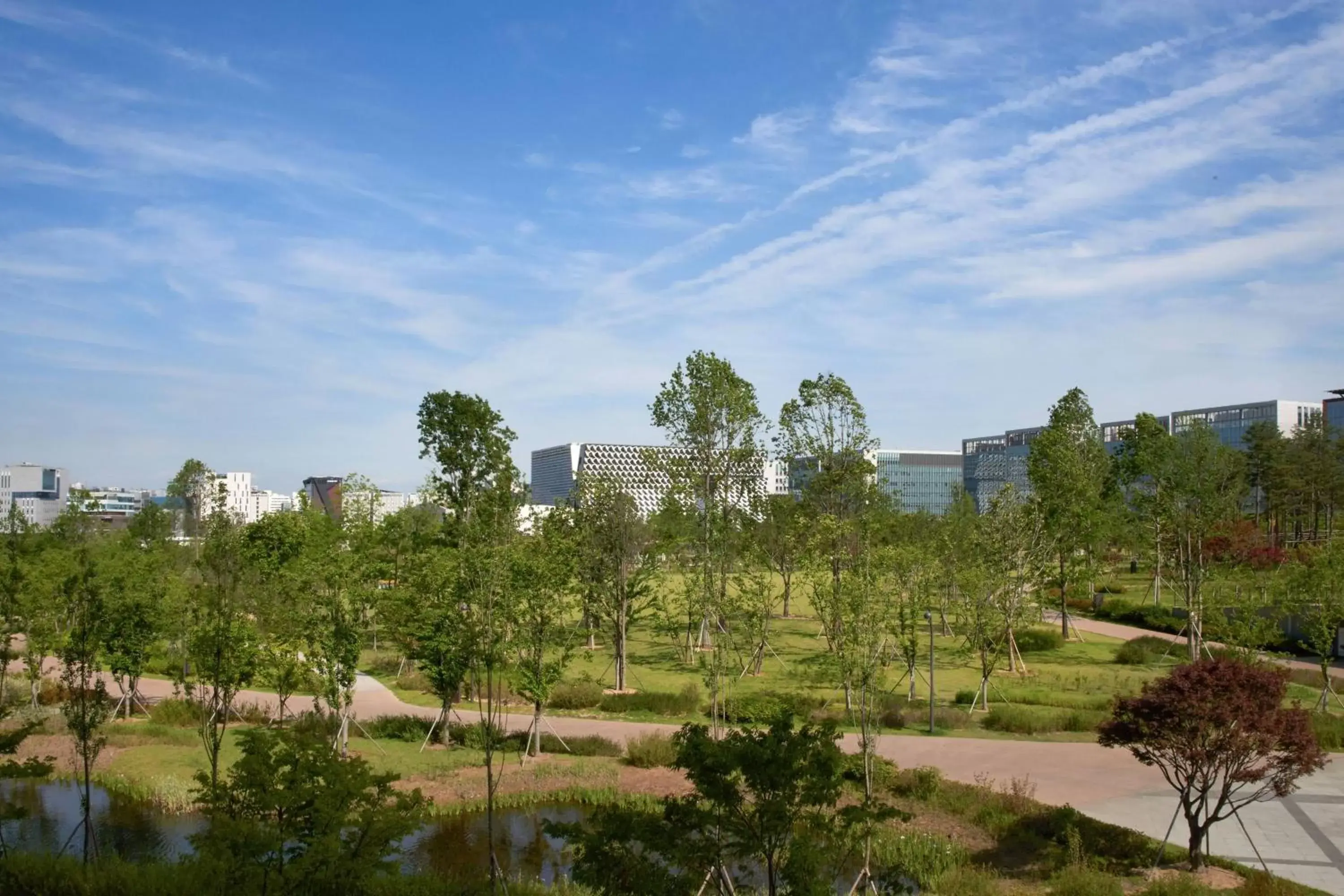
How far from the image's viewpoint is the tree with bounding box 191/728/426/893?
7715 millimetres

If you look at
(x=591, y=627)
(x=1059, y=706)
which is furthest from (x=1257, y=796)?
(x=591, y=627)

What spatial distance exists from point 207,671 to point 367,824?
854 cm

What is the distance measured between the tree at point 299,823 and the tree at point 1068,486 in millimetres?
25054

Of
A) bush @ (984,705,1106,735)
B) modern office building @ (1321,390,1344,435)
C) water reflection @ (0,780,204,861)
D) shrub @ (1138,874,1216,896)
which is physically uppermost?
modern office building @ (1321,390,1344,435)

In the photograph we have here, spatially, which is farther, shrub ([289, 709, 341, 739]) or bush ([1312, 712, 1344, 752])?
bush ([1312, 712, 1344, 752])

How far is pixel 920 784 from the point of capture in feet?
50.3

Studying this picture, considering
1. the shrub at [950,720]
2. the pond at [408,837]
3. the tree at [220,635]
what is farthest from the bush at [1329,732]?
the tree at [220,635]

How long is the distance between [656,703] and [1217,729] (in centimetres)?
1354

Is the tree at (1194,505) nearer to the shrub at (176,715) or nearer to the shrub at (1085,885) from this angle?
the shrub at (1085,885)

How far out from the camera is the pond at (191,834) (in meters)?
12.6

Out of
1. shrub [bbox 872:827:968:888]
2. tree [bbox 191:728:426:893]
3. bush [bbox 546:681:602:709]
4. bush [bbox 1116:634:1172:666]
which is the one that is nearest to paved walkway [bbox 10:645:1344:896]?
bush [bbox 546:681:602:709]

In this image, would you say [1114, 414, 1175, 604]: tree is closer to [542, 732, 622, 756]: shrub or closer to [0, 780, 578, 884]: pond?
[542, 732, 622, 756]: shrub

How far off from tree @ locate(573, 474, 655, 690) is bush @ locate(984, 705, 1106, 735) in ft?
31.3

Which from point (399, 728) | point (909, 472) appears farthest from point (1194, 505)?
point (909, 472)
